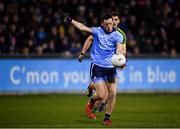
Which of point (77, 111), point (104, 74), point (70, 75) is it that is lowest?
point (77, 111)

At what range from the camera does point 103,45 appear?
48.9 feet

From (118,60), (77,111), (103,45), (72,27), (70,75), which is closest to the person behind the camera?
(118,60)


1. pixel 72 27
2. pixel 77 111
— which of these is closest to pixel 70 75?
pixel 72 27

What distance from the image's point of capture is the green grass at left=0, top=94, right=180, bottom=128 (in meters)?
14.6

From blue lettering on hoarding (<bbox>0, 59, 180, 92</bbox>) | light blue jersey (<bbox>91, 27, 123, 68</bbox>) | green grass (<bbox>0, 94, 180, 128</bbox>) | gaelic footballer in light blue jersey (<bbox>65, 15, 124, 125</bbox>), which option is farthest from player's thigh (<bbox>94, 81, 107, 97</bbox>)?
blue lettering on hoarding (<bbox>0, 59, 180, 92</bbox>)

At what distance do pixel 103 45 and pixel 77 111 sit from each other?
4008mm

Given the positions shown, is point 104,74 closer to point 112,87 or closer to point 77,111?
point 112,87

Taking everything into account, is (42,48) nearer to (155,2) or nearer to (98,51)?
(155,2)

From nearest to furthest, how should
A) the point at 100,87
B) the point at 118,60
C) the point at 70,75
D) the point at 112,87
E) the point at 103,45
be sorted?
the point at 118,60
the point at 112,87
the point at 100,87
the point at 103,45
the point at 70,75

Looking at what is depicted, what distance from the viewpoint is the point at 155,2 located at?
28.7 meters

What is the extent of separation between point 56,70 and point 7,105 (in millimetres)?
4969

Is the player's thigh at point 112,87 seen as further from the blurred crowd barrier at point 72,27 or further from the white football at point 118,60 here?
the blurred crowd barrier at point 72,27


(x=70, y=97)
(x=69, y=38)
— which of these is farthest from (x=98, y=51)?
(x=69, y=38)

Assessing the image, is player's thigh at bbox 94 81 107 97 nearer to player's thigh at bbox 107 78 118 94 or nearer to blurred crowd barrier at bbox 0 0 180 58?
player's thigh at bbox 107 78 118 94
